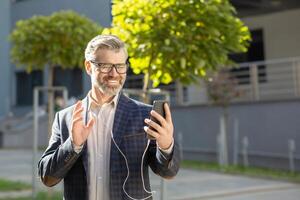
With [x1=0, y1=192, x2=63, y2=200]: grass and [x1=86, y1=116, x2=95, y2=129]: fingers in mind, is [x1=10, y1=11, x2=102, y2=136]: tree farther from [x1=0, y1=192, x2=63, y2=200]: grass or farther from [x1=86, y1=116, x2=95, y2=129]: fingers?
[x1=86, y1=116, x2=95, y2=129]: fingers

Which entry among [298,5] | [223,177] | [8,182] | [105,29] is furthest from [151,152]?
[298,5]

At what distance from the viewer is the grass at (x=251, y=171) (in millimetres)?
12984

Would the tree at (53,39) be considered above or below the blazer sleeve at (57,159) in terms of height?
above

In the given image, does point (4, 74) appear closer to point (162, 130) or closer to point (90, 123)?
Result: point (90, 123)

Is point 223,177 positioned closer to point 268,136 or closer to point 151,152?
point 268,136

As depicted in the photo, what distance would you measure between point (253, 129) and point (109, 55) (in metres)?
13.5

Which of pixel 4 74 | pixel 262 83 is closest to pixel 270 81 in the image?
pixel 262 83

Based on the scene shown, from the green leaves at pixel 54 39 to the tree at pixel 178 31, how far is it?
8.73 feet

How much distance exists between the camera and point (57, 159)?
2324mm

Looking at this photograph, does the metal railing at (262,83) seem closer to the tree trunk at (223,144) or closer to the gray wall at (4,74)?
the tree trunk at (223,144)

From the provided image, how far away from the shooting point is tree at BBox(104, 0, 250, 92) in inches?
257

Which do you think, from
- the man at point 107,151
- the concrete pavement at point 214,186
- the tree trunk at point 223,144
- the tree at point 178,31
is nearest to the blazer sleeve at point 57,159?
the man at point 107,151

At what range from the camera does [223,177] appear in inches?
511

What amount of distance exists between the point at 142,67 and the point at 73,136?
475 cm
